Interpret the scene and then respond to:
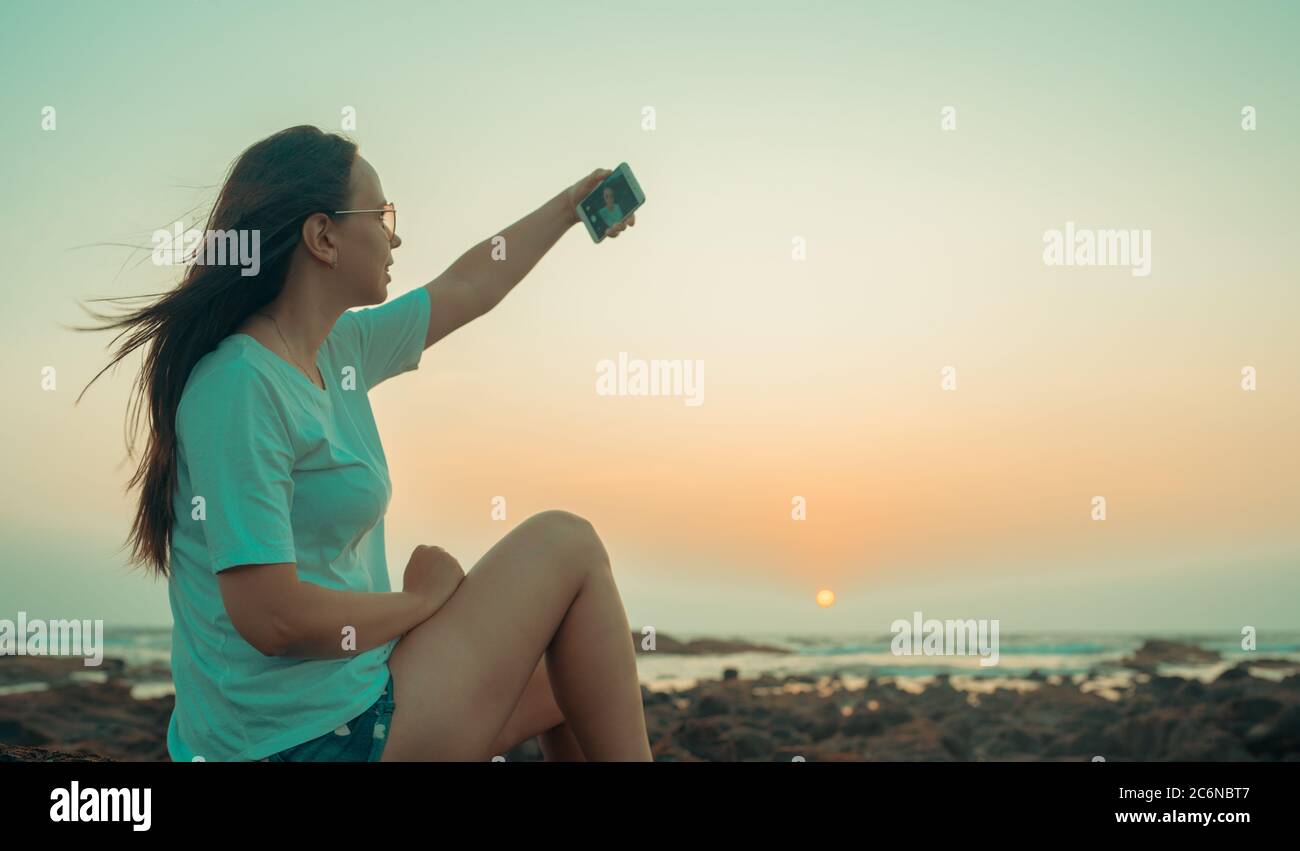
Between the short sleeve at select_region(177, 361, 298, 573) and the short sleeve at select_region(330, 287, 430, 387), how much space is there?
636 millimetres

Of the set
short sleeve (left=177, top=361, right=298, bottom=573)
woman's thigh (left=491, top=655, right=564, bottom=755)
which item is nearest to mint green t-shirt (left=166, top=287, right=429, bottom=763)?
short sleeve (left=177, top=361, right=298, bottom=573)

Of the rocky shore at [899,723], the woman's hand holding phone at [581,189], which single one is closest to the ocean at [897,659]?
the rocky shore at [899,723]

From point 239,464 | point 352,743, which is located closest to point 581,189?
point 239,464

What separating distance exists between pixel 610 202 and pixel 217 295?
1303 mm

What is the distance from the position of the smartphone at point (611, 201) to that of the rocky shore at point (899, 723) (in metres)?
2.77

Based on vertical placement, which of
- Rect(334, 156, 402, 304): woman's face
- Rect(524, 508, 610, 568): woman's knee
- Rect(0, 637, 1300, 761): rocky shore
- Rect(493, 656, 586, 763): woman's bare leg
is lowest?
Rect(0, 637, 1300, 761): rocky shore

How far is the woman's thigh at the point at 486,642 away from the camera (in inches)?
89.3

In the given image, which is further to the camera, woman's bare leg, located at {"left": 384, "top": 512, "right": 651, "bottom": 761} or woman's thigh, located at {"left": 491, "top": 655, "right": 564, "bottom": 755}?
woman's thigh, located at {"left": 491, "top": 655, "right": 564, "bottom": 755}

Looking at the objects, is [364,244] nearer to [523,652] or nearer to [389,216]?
[389,216]

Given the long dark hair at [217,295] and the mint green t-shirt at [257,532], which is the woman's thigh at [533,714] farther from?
the long dark hair at [217,295]

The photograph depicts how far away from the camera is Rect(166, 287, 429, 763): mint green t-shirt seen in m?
2.07

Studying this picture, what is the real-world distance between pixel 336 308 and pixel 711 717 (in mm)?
4059

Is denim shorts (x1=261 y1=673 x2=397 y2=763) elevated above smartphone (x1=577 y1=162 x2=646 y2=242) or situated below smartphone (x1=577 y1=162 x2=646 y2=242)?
below

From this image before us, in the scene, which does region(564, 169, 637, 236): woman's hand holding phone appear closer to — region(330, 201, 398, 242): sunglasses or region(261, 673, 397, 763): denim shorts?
region(330, 201, 398, 242): sunglasses
